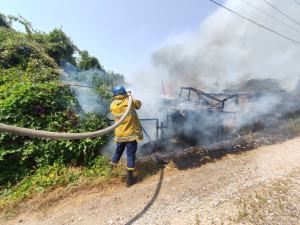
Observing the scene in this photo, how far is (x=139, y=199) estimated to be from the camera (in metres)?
2.46

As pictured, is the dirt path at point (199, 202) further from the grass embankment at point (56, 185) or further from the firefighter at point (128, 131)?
the firefighter at point (128, 131)

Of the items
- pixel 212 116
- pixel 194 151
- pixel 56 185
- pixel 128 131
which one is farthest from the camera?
pixel 212 116

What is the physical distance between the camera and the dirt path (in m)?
2.03

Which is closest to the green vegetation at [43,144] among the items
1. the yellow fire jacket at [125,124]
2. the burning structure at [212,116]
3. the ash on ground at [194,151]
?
the yellow fire jacket at [125,124]

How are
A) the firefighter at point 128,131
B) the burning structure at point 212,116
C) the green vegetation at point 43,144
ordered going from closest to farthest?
the green vegetation at point 43,144, the firefighter at point 128,131, the burning structure at point 212,116

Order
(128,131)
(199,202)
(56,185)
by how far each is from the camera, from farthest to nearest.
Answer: (128,131) → (56,185) → (199,202)

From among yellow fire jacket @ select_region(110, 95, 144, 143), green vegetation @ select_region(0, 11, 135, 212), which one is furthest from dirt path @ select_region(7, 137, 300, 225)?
yellow fire jacket @ select_region(110, 95, 144, 143)

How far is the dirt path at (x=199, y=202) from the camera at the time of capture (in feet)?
6.66

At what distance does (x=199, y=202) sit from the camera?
2.36 metres

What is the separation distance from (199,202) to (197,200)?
0.05 m

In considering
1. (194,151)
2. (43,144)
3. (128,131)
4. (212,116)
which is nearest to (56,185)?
(43,144)

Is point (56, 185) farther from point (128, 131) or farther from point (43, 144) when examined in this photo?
point (128, 131)

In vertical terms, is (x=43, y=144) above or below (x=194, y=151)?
above

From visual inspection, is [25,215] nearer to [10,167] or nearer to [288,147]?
[10,167]
